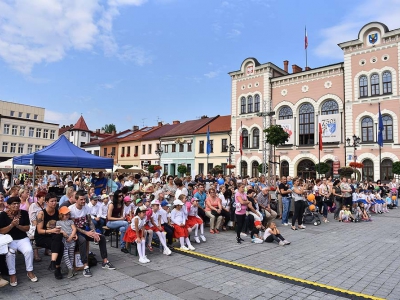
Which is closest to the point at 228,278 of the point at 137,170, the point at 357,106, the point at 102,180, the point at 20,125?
the point at 102,180

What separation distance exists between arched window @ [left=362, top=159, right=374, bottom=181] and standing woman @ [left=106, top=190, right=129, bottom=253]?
1105 inches

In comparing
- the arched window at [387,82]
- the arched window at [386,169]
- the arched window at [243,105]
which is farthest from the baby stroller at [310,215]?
the arched window at [243,105]

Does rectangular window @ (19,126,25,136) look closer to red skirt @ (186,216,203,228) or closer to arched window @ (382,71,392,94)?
red skirt @ (186,216,203,228)

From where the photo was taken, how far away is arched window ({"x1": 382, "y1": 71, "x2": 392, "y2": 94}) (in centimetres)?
2900

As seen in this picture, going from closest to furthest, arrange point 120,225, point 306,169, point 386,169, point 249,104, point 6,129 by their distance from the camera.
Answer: point 120,225 → point 386,169 → point 306,169 → point 249,104 → point 6,129

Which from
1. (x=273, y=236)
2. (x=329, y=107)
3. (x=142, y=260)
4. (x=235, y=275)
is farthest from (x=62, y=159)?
(x=329, y=107)

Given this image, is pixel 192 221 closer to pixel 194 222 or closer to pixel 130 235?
pixel 194 222

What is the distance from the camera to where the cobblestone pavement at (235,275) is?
505 centimetres

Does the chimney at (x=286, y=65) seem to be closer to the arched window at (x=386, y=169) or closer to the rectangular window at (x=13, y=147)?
the arched window at (x=386, y=169)

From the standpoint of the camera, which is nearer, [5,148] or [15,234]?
[15,234]

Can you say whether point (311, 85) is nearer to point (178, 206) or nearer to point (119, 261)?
point (178, 206)

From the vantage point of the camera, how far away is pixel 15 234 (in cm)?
571

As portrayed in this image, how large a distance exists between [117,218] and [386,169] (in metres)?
29.1

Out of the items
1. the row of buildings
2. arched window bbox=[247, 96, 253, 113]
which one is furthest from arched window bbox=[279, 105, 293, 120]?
arched window bbox=[247, 96, 253, 113]
